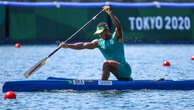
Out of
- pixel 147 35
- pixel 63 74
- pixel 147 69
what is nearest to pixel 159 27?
pixel 147 35

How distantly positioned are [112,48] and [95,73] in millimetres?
5281

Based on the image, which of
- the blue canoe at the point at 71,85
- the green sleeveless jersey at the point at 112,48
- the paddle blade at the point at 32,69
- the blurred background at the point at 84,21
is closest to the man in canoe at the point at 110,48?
the green sleeveless jersey at the point at 112,48

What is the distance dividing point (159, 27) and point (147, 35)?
29.7 inches

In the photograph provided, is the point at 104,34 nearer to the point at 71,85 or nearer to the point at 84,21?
the point at 71,85

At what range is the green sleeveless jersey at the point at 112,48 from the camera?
53.7 feet

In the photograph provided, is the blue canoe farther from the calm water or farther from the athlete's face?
Answer: the athlete's face

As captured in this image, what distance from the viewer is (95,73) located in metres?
21.6

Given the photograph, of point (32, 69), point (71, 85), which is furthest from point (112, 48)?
point (32, 69)

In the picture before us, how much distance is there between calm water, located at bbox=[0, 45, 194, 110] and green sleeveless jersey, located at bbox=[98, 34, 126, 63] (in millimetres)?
902

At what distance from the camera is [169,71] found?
2245 centimetres

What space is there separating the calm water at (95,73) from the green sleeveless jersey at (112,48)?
90 cm

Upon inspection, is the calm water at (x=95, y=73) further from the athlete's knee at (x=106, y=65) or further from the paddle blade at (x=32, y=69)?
the paddle blade at (x=32, y=69)

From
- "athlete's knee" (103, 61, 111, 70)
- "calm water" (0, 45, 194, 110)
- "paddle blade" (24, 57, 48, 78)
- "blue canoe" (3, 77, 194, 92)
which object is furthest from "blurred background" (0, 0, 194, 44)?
"athlete's knee" (103, 61, 111, 70)

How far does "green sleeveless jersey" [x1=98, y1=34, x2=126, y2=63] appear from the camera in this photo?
53.7ft
